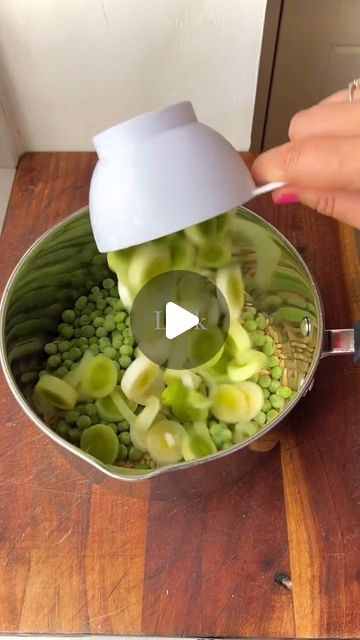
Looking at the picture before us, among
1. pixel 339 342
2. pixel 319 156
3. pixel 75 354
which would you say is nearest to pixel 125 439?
pixel 75 354

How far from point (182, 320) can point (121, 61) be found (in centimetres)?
30

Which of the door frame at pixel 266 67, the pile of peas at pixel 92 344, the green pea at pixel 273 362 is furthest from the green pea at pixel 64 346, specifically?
the door frame at pixel 266 67

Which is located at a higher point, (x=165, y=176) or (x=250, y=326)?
(x=165, y=176)

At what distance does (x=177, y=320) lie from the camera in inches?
24.8

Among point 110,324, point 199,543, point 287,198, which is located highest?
point 287,198

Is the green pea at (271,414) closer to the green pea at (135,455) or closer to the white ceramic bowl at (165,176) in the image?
the green pea at (135,455)

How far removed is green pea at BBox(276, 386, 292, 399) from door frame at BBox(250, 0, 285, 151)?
0.47 m

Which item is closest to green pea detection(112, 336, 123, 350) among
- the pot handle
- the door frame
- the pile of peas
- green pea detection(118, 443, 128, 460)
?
the pile of peas

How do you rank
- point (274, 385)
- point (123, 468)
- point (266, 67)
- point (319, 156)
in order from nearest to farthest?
point (319, 156)
point (123, 468)
point (274, 385)
point (266, 67)

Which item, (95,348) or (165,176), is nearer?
(165,176)

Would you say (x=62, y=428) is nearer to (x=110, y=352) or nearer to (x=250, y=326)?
(x=110, y=352)

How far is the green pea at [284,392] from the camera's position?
61 cm

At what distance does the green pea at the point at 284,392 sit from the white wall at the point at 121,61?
1.14 feet

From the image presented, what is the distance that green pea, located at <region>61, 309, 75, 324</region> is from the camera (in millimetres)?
686
